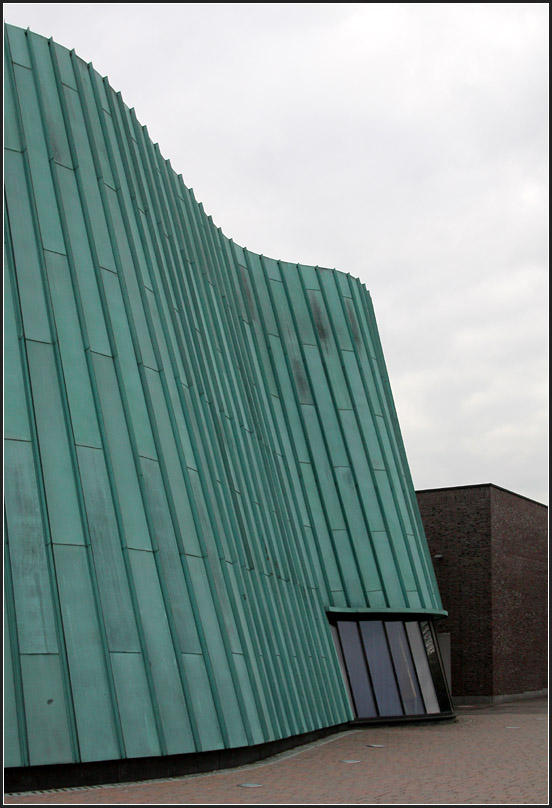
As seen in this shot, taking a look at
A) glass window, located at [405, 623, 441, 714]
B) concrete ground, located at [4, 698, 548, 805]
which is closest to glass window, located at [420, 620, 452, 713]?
glass window, located at [405, 623, 441, 714]

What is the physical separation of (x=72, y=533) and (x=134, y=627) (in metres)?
1.63

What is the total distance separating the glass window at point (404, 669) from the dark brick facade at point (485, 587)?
15251 mm

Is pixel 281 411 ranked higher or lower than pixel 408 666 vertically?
higher

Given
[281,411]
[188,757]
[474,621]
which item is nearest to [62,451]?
[188,757]

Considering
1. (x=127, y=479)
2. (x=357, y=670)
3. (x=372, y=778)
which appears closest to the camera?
(x=372, y=778)

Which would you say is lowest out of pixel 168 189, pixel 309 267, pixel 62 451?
pixel 62 451

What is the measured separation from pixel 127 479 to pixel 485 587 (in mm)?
31001

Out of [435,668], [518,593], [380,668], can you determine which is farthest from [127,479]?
[518,593]

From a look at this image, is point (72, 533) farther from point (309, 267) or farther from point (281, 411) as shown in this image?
point (309, 267)

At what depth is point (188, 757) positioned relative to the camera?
42.4 ft

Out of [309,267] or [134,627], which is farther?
[309,267]

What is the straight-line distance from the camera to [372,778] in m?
13.7

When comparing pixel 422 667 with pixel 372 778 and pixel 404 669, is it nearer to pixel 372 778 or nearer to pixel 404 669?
pixel 404 669

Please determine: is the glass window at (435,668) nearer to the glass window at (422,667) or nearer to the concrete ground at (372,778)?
the glass window at (422,667)
